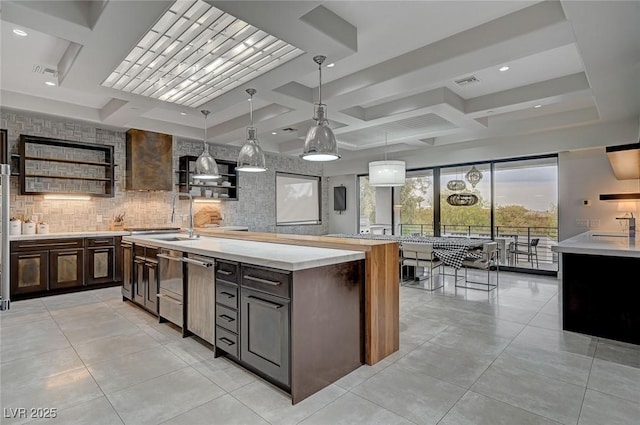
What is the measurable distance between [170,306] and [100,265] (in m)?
2.83

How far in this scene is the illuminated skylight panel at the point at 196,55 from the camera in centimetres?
262

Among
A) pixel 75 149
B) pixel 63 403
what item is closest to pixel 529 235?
pixel 63 403

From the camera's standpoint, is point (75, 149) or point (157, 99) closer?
point (157, 99)

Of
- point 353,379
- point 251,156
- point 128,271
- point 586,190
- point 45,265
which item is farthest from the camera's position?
point 586,190

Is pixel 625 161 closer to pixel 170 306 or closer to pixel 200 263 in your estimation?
pixel 200 263

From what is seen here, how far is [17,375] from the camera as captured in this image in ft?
8.40

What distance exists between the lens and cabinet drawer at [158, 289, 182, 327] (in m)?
3.39

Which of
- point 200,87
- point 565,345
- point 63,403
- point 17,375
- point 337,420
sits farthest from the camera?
point 200,87

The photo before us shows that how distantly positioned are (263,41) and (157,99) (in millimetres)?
2275

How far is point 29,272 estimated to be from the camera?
4.84m

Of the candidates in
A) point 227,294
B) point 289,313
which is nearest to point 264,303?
point 289,313

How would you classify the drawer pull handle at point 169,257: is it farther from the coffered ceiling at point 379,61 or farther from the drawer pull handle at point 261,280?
the coffered ceiling at point 379,61

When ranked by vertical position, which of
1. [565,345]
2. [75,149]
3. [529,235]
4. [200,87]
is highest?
[200,87]

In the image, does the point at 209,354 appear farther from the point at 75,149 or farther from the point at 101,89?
the point at 75,149
